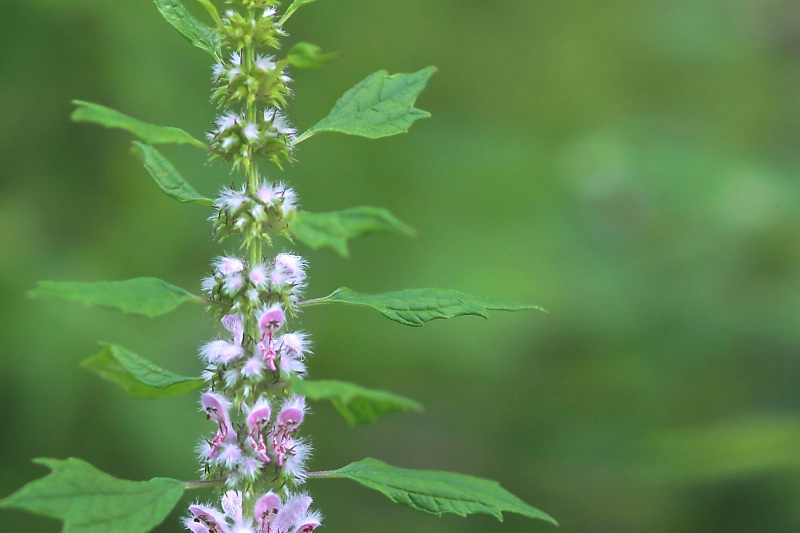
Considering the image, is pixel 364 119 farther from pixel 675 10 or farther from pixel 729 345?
pixel 675 10

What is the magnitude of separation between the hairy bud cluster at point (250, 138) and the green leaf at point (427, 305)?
0.26 m

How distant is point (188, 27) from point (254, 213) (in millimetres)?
315

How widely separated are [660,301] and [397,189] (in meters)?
1.54

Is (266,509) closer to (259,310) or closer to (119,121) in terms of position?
(259,310)

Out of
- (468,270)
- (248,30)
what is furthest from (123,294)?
(468,270)

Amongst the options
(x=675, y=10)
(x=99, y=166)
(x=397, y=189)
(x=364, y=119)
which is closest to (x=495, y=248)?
(x=397, y=189)

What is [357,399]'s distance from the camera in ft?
3.71

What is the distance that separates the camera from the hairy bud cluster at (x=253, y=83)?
1.46 metres

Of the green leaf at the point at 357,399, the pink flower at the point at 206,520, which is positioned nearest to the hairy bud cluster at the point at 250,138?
the green leaf at the point at 357,399

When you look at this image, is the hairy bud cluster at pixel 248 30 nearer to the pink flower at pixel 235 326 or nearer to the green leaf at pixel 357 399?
the pink flower at pixel 235 326

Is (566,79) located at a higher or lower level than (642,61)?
lower

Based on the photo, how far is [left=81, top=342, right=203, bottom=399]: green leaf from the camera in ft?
4.29

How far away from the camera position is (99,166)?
176 inches

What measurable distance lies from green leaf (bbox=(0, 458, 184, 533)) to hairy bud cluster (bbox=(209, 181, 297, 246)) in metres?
0.39
